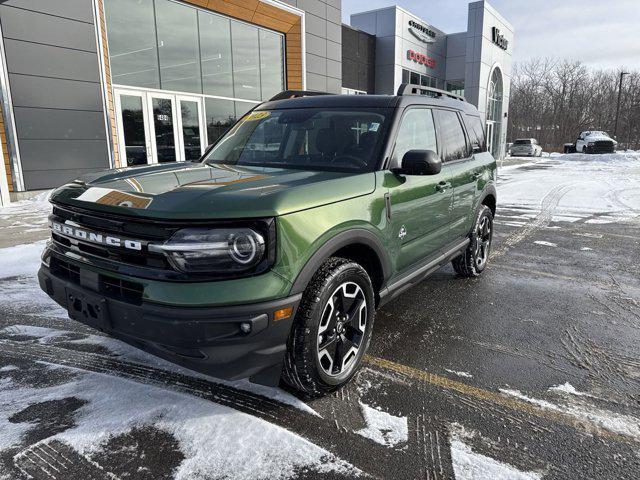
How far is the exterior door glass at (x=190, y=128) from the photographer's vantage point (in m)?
12.9

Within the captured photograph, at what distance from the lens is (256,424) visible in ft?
7.98

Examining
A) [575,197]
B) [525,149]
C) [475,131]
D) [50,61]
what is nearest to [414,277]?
[475,131]

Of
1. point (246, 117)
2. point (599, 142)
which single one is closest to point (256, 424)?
point (246, 117)

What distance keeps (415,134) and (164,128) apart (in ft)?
34.3

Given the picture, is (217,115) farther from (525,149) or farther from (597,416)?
(525,149)

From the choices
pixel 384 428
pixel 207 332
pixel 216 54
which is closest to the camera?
pixel 207 332

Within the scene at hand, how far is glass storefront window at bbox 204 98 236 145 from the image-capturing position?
45.0 feet

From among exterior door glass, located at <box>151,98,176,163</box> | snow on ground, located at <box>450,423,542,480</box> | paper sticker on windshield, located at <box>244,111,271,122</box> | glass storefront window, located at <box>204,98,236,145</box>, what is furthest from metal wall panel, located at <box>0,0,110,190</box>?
snow on ground, located at <box>450,423,542,480</box>

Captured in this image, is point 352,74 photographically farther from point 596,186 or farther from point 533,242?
point 533,242

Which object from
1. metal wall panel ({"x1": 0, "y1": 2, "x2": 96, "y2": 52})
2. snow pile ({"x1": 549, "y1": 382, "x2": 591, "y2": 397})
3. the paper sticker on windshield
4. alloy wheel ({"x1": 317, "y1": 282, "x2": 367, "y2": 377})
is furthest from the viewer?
metal wall panel ({"x1": 0, "y1": 2, "x2": 96, "y2": 52})

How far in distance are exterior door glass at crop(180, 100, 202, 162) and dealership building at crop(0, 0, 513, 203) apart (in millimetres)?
30

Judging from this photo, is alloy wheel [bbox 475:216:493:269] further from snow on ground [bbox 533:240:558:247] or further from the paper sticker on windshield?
the paper sticker on windshield

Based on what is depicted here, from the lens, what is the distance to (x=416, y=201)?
3395 mm

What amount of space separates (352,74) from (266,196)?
877 inches
